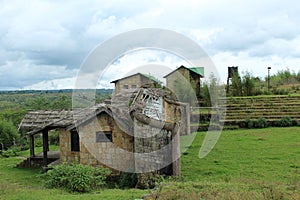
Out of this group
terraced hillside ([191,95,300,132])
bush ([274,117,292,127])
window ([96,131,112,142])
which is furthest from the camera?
terraced hillside ([191,95,300,132])

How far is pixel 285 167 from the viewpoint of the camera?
11.2 meters

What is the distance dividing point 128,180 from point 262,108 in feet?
69.1

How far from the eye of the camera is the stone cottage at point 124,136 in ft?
34.2

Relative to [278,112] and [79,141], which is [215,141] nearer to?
[79,141]

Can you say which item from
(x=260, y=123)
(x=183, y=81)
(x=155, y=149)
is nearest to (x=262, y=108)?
(x=260, y=123)

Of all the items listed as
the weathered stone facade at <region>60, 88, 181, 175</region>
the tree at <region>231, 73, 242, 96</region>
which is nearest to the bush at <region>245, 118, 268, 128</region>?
the tree at <region>231, 73, 242, 96</region>

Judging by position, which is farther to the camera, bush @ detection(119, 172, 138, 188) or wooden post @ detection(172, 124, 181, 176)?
bush @ detection(119, 172, 138, 188)

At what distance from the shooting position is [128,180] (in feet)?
38.6

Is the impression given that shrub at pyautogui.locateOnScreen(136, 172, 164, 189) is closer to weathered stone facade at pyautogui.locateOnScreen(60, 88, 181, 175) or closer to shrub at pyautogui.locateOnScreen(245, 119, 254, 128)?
weathered stone facade at pyautogui.locateOnScreen(60, 88, 181, 175)

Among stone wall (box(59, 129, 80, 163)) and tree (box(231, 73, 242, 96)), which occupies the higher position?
tree (box(231, 73, 242, 96))

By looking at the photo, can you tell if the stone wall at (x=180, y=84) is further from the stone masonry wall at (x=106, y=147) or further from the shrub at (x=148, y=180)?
the shrub at (x=148, y=180)

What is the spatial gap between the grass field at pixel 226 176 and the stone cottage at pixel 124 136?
1.13 metres

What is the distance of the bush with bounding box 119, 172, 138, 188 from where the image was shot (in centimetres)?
1135

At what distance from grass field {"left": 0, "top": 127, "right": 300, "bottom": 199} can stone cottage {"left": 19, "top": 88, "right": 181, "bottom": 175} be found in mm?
1128
